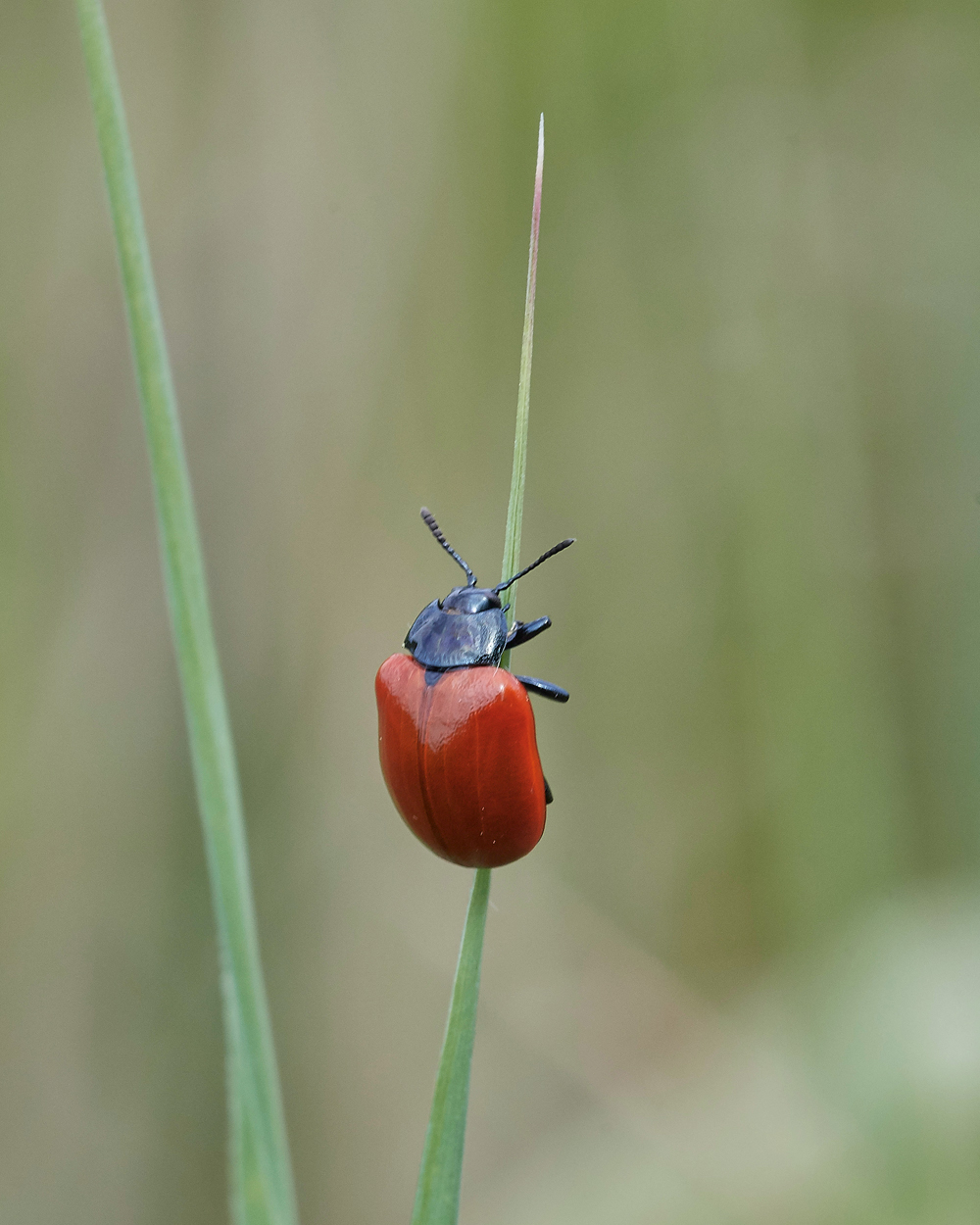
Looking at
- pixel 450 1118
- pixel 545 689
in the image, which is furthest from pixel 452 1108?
pixel 545 689

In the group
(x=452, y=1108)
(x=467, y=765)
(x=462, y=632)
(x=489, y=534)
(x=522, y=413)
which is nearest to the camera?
(x=452, y=1108)

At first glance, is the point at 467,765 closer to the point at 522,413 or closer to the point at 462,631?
the point at 462,631

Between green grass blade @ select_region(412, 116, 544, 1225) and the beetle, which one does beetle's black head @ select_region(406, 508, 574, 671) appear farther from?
green grass blade @ select_region(412, 116, 544, 1225)

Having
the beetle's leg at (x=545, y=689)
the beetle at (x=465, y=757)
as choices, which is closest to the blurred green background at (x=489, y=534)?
the beetle's leg at (x=545, y=689)

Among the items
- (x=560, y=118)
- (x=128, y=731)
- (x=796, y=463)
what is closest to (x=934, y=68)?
(x=560, y=118)

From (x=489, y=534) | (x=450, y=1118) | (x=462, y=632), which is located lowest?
(x=450, y=1118)

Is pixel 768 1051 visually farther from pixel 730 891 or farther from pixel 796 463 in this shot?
pixel 796 463

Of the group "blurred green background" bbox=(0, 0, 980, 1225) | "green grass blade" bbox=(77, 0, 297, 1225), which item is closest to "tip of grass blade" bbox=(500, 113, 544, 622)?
"green grass blade" bbox=(77, 0, 297, 1225)
